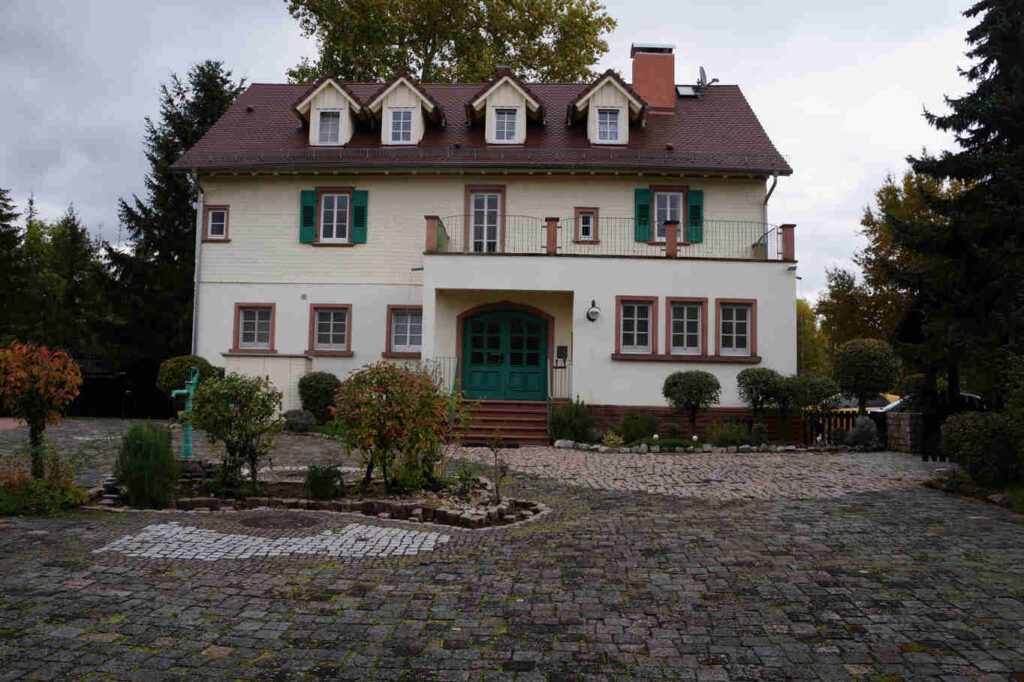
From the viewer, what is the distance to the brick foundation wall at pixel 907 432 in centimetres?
1452

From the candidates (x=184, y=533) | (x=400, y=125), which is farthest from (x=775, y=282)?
(x=184, y=533)

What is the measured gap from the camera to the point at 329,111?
20.7 m

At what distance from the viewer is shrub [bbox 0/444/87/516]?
6.98m

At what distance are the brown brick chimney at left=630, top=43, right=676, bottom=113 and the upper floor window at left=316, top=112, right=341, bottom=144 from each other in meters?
9.25

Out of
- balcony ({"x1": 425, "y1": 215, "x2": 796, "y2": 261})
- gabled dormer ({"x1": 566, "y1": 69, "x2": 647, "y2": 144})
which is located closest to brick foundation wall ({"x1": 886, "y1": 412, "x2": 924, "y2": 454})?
balcony ({"x1": 425, "y1": 215, "x2": 796, "y2": 261})

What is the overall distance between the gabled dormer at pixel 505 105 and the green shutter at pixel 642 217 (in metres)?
3.65

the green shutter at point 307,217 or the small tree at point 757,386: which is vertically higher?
the green shutter at point 307,217

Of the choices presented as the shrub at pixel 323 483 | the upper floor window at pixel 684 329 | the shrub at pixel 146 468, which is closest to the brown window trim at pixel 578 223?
the upper floor window at pixel 684 329

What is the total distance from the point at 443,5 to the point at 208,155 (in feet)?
36.5

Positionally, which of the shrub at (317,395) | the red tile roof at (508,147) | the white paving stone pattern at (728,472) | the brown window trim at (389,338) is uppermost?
the red tile roof at (508,147)

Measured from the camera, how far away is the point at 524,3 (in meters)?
26.7

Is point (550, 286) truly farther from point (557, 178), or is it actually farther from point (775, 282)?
point (775, 282)

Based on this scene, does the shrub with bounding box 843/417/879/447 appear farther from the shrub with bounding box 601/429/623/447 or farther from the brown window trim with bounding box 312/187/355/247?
the brown window trim with bounding box 312/187/355/247

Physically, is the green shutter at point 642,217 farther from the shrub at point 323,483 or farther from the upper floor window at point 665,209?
the shrub at point 323,483
